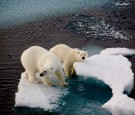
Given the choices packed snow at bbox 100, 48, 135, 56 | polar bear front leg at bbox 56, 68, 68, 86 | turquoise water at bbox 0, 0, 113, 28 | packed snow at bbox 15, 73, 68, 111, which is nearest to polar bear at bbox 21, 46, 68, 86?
polar bear front leg at bbox 56, 68, 68, 86

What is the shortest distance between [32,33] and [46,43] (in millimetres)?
903

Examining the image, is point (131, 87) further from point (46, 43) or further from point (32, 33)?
point (32, 33)

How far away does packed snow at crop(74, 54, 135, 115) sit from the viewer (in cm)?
590

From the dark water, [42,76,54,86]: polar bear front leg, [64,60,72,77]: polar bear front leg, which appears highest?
[64,60,72,77]: polar bear front leg

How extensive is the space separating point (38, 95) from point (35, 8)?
6.29 m

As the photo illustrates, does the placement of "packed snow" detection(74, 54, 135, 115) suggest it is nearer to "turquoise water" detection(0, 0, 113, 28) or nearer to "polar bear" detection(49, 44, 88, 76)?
"polar bear" detection(49, 44, 88, 76)

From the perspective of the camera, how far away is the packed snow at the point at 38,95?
20.4ft

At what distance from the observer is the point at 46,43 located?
9.45m

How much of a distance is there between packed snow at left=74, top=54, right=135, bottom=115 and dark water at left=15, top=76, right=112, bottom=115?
143 mm

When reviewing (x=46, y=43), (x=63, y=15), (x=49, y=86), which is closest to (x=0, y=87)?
(x=49, y=86)

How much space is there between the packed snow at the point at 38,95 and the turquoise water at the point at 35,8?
4300 mm

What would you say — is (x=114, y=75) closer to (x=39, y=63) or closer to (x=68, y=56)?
(x=68, y=56)

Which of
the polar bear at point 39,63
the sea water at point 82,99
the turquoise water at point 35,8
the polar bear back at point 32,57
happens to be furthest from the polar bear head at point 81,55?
the turquoise water at point 35,8

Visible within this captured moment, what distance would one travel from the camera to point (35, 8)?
1221cm
